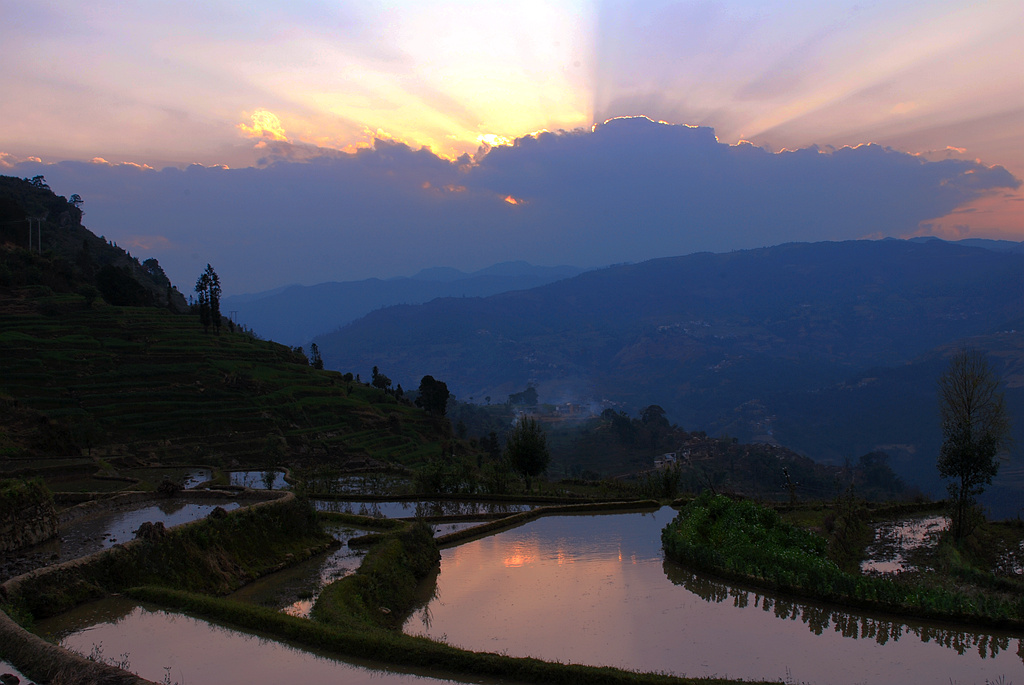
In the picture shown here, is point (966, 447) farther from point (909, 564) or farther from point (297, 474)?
point (297, 474)

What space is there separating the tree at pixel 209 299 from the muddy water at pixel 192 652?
64874 mm

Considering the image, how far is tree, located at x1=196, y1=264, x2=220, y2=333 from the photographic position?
73312mm

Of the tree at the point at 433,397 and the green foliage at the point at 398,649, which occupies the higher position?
the tree at the point at 433,397

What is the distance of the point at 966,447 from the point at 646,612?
1555 cm

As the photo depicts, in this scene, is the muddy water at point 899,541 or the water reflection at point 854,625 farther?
the muddy water at point 899,541

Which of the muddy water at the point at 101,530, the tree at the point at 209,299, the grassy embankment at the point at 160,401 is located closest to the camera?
the muddy water at the point at 101,530

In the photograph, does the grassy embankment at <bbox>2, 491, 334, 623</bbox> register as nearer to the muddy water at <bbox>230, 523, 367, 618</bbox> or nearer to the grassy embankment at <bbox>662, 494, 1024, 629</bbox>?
the muddy water at <bbox>230, 523, 367, 618</bbox>

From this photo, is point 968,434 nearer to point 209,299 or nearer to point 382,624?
point 382,624

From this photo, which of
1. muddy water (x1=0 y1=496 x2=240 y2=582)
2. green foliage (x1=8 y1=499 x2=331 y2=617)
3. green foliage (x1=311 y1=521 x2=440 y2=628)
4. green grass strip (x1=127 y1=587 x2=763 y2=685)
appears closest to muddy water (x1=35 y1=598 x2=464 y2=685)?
green grass strip (x1=127 y1=587 x2=763 y2=685)

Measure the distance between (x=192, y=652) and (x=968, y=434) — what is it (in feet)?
81.7

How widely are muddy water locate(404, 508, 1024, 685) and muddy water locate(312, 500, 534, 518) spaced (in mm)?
8740

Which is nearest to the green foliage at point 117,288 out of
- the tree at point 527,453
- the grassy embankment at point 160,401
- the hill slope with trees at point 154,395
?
the hill slope with trees at point 154,395

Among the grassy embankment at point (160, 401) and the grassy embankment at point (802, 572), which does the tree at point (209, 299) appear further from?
the grassy embankment at point (802, 572)

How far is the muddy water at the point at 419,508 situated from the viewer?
2803cm
